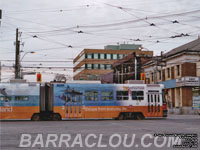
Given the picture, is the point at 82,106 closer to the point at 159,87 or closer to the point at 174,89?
the point at 159,87

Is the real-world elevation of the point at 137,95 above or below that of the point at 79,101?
above

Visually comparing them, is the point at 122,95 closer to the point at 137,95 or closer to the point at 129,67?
the point at 137,95

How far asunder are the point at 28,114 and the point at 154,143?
1741 cm

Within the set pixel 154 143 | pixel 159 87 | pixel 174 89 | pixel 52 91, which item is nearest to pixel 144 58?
pixel 174 89

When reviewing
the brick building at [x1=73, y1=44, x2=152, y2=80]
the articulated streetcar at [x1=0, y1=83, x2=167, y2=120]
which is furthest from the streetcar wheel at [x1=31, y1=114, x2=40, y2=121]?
the brick building at [x1=73, y1=44, x2=152, y2=80]

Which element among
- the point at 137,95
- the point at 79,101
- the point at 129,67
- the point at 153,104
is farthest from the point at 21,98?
the point at 129,67

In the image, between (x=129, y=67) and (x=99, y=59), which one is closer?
(x=129, y=67)

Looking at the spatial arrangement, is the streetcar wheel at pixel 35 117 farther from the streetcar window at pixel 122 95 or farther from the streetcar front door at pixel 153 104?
the streetcar front door at pixel 153 104

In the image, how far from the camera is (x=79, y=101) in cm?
2775

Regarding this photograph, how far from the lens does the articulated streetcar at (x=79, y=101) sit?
27016mm

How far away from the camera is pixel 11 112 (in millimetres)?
26859

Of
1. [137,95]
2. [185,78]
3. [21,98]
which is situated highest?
[185,78]

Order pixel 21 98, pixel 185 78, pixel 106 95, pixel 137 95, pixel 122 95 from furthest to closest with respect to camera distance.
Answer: pixel 185 78, pixel 137 95, pixel 122 95, pixel 106 95, pixel 21 98

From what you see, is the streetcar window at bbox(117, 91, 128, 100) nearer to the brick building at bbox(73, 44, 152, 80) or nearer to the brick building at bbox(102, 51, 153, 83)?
the brick building at bbox(102, 51, 153, 83)
